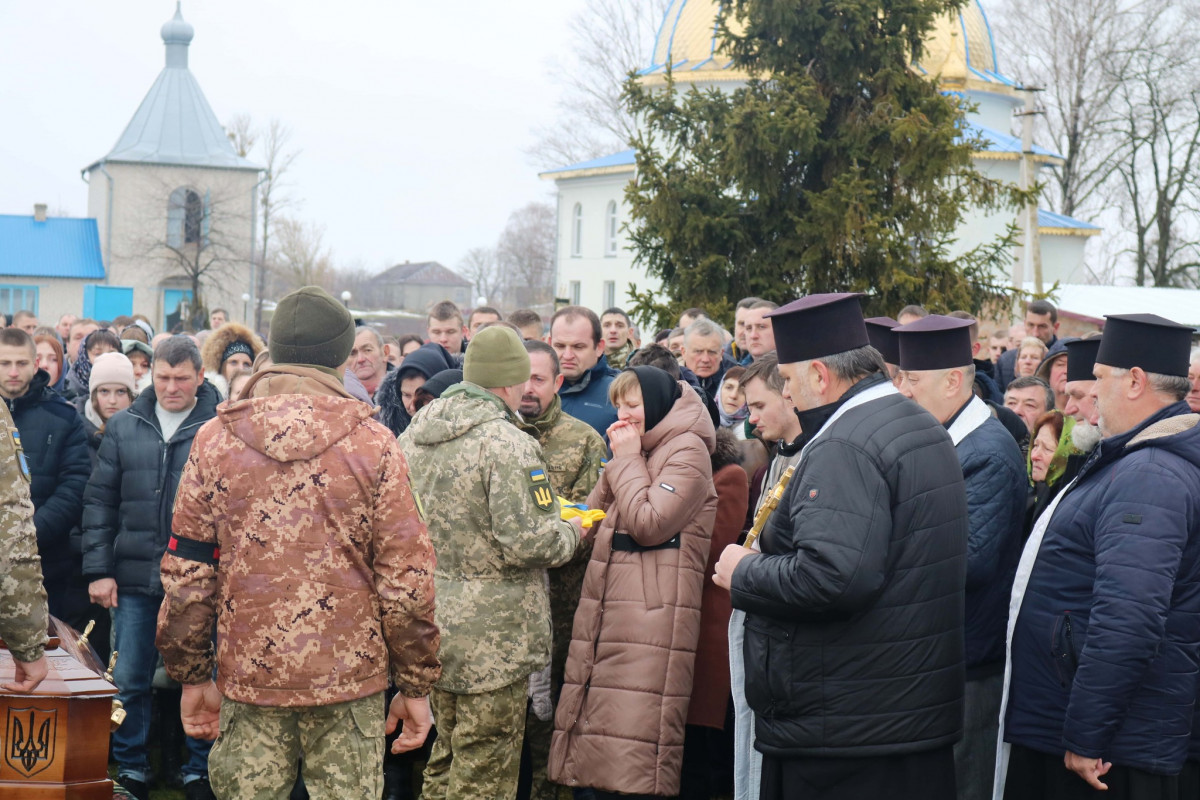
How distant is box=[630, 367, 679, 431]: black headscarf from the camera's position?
4895mm

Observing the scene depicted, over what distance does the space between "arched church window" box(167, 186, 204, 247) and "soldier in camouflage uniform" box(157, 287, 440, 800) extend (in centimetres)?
5286

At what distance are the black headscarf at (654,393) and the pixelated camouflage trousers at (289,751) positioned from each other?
1931 millimetres

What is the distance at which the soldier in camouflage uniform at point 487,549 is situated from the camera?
4352 millimetres

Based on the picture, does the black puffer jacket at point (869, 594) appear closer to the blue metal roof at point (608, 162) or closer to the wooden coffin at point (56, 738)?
the wooden coffin at point (56, 738)

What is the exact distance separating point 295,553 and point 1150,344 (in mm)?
2773

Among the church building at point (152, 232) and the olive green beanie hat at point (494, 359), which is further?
the church building at point (152, 232)

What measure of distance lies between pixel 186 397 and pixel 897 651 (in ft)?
12.5

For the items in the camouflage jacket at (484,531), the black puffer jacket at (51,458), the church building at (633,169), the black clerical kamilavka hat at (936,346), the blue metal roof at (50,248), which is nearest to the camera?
the camouflage jacket at (484,531)

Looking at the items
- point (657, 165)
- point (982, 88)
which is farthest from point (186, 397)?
point (982, 88)

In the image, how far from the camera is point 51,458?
20.0 ft

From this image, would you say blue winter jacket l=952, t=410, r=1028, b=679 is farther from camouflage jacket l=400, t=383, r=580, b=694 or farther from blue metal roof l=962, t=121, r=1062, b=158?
blue metal roof l=962, t=121, r=1062, b=158

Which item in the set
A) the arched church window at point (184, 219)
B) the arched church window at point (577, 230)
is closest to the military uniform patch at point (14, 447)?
the arched church window at point (577, 230)

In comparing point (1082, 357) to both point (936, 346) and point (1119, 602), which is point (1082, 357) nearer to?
point (936, 346)

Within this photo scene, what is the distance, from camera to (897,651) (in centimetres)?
340
